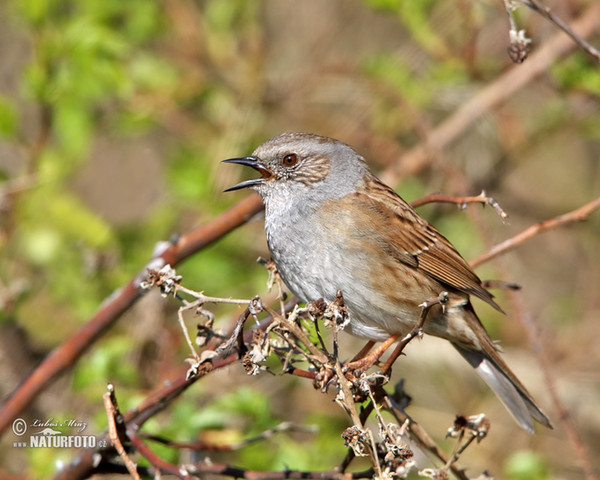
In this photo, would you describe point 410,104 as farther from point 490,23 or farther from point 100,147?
point 100,147

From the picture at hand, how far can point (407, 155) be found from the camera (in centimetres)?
500

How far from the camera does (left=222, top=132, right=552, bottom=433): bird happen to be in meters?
3.08

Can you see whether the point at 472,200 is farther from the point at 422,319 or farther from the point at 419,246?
the point at 419,246

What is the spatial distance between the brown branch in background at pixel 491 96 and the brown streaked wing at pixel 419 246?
116cm

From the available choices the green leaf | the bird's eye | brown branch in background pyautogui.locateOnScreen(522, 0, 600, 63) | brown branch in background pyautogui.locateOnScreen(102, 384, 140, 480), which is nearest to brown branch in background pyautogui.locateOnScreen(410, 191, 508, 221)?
brown branch in background pyautogui.locateOnScreen(522, 0, 600, 63)

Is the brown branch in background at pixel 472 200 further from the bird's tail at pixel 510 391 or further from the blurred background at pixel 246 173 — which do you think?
the bird's tail at pixel 510 391

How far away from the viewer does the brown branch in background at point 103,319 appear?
280cm

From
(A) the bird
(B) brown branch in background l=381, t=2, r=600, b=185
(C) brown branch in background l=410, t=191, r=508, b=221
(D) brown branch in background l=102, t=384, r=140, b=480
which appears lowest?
(D) brown branch in background l=102, t=384, r=140, b=480

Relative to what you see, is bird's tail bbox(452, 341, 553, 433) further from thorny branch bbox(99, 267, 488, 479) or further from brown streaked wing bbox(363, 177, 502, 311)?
thorny branch bbox(99, 267, 488, 479)

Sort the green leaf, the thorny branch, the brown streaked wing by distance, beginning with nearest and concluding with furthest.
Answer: the thorny branch, the brown streaked wing, the green leaf

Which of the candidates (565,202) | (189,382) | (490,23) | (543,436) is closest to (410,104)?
(490,23)

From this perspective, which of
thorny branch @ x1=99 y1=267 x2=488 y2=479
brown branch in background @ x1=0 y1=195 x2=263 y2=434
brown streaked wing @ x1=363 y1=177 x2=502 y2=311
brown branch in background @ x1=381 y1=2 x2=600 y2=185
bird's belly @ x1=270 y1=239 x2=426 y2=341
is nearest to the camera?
thorny branch @ x1=99 y1=267 x2=488 y2=479

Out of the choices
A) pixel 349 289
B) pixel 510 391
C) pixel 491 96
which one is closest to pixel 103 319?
pixel 349 289

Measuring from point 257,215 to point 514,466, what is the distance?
5.31 ft
